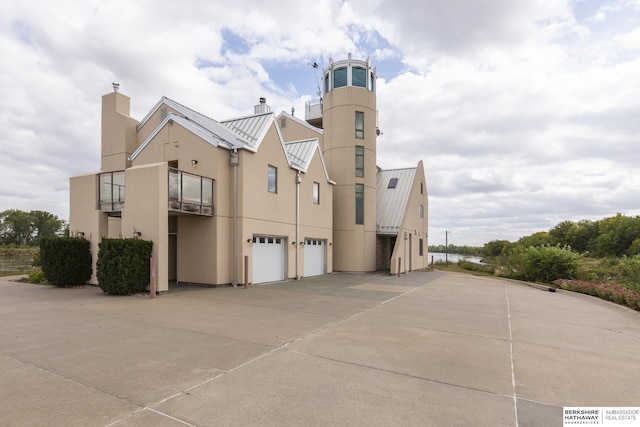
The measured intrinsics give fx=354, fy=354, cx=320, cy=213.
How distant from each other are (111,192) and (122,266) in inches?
152

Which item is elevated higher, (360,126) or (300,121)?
(300,121)

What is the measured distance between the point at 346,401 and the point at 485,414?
1.40 m

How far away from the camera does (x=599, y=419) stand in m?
3.65

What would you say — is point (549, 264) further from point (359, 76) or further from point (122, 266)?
point (122, 266)

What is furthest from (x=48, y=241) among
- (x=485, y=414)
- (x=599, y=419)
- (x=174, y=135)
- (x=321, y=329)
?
(x=599, y=419)

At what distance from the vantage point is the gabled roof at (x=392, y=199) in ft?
76.9

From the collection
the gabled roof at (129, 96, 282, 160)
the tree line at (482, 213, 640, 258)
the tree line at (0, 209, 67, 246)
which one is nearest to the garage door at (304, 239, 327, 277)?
the gabled roof at (129, 96, 282, 160)

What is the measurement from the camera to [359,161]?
2156 cm

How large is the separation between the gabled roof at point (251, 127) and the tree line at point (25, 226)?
59606mm

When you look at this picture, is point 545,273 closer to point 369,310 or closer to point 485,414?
point 369,310

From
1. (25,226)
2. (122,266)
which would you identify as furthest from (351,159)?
(25,226)

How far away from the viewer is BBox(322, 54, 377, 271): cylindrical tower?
21.3m

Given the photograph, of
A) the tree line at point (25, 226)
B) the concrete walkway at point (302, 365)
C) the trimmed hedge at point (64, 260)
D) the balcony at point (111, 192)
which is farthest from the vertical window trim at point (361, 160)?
the tree line at point (25, 226)

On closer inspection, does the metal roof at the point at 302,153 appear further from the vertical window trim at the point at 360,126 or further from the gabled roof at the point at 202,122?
the gabled roof at the point at 202,122
